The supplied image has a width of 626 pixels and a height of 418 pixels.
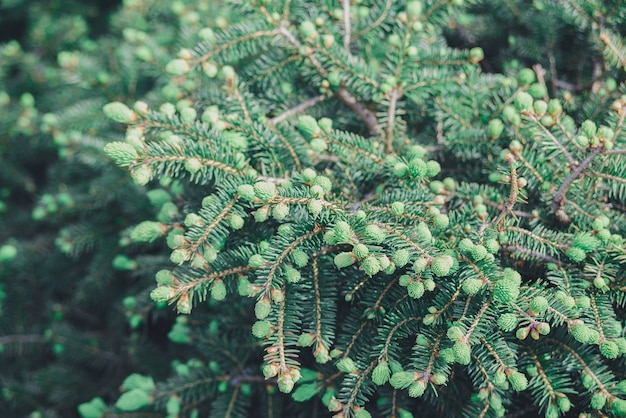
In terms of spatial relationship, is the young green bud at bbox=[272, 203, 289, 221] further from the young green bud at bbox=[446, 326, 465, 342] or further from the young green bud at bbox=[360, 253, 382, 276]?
the young green bud at bbox=[446, 326, 465, 342]

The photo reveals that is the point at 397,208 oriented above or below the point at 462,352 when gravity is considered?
→ above

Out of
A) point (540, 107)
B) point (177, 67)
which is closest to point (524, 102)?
point (540, 107)

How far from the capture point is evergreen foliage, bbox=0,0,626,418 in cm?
85

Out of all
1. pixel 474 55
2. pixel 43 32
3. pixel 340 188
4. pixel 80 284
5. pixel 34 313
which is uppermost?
pixel 474 55

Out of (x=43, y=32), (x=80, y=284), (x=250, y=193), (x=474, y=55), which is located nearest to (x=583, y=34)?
(x=474, y=55)

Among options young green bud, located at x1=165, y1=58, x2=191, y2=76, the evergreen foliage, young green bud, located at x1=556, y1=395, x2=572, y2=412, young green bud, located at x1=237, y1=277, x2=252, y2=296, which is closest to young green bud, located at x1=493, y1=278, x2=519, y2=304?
the evergreen foliage

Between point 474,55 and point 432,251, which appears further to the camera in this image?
point 474,55

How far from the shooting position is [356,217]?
33.6 inches

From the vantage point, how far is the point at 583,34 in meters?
1.26

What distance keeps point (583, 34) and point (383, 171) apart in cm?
73

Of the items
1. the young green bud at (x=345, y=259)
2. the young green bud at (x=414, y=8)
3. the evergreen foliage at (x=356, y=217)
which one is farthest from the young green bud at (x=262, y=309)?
the young green bud at (x=414, y=8)

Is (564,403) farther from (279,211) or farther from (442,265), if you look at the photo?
(279,211)

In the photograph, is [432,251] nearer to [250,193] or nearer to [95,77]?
[250,193]

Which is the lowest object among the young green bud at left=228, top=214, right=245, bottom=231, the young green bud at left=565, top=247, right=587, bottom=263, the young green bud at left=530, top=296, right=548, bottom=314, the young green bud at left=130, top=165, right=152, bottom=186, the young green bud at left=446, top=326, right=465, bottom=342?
the young green bud at left=446, top=326, right=465, bottom=342
